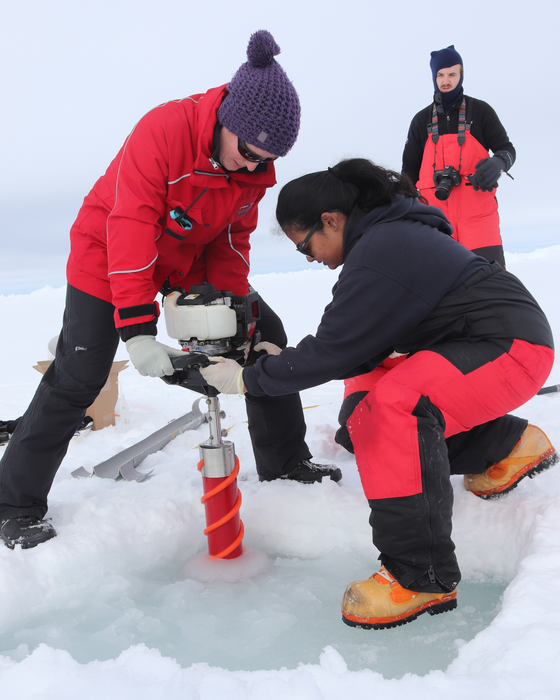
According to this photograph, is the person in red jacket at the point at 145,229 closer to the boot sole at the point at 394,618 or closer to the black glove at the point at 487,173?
the boot sole at the point at 394,618

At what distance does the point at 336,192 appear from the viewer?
1.54 metres

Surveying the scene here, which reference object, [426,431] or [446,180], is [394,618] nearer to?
[426,431]

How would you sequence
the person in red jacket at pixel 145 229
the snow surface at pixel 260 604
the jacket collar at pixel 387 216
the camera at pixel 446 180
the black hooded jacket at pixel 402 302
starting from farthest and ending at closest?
the camera at pixel 446 180, the person in red jacket at pixel 145 229, the jacket collar at pixel 387 216, the black hooded jacket at pixel 402 302, the snow surface at pixel 260 604

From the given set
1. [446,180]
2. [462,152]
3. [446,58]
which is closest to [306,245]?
[446,180]

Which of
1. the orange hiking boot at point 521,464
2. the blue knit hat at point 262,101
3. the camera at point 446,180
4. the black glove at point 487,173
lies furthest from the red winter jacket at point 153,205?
the black glove at point 487,173

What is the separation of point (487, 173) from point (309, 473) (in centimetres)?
210

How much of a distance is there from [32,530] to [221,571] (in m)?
0.68

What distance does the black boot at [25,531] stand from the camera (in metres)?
1.72

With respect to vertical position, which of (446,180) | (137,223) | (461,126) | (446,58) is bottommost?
(137,223)

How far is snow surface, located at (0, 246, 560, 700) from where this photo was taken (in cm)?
99

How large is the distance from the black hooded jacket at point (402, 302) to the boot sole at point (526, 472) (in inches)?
22.5

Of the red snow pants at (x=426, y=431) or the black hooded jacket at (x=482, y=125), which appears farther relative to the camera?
the black hooded jacket at (x=482, y=125)

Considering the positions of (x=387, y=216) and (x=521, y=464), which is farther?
(x=521, y=464)

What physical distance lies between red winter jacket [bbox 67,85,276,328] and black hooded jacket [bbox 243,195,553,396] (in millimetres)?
496
